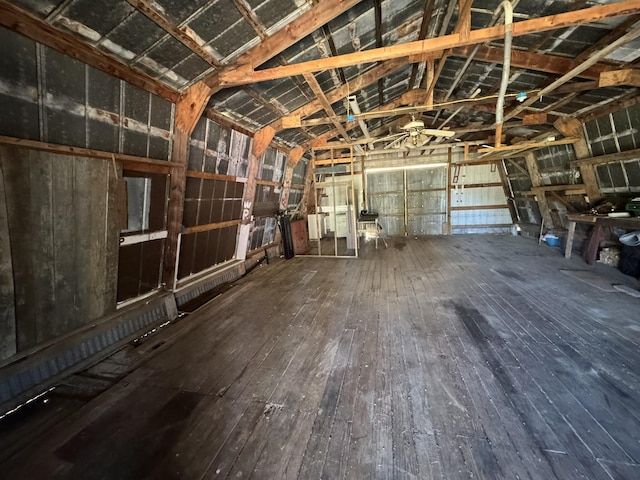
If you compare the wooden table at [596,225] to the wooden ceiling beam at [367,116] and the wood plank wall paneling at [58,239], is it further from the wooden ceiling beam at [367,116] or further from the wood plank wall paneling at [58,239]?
the wood plank wall paneling at [58,239]

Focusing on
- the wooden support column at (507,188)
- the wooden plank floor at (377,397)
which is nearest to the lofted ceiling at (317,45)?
the wooden plank floor at (377,397)

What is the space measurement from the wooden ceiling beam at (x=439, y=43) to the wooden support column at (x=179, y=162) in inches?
13.3

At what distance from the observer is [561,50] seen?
323 centimetres

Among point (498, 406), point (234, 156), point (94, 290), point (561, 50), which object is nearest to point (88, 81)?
point (94, 290)

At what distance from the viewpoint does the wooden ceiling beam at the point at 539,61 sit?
10.9 ft

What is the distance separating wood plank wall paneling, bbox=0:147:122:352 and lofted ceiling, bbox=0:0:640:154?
2.97ft

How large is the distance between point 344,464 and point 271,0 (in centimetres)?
345

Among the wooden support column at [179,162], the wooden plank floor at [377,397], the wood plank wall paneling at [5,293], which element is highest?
the wooden support column at [179,162]

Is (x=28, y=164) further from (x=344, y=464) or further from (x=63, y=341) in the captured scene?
(x=344, y=464)

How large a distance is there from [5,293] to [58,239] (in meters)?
0.49

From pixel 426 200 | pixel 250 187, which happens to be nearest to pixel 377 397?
pixel 250 187

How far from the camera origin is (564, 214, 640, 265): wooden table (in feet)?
13.6

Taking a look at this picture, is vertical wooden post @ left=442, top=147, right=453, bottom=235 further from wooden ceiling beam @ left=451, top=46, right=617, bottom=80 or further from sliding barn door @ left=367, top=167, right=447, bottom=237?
wooden ceiling beam @ left=451, top=46, right=617, bottom=80

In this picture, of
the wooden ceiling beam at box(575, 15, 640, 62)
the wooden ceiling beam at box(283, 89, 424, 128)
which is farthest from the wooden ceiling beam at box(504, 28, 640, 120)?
the wooden ceiling beam at box(283, 89, 424, 128)
